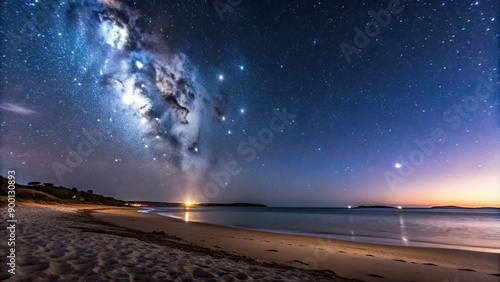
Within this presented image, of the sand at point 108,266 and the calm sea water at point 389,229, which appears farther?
the calm sea water at point 389,229

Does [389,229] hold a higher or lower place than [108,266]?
lower

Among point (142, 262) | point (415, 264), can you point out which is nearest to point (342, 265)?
point (415, 264)

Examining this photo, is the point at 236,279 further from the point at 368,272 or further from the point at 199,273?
the point at 368,272

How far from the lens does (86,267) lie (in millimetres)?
4266

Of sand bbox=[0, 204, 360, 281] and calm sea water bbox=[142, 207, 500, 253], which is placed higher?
sand bbox=[0, 204, 360, 281]

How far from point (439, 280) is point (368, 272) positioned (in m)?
2.11

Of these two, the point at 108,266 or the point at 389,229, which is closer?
the point at 108,266

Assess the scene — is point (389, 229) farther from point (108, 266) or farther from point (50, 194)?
point (50, 194)

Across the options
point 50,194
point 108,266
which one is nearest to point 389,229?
point 108,266

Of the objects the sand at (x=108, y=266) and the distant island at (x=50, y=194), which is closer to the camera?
the sand at (x=108, y=266)

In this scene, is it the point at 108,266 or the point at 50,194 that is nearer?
the point at 108,266

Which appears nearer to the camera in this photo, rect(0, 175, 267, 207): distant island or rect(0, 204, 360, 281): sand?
rect(0, 204, 360, 281): sand

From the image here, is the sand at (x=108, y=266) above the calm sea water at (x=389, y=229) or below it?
above

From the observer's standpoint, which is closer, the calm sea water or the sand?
the sand
